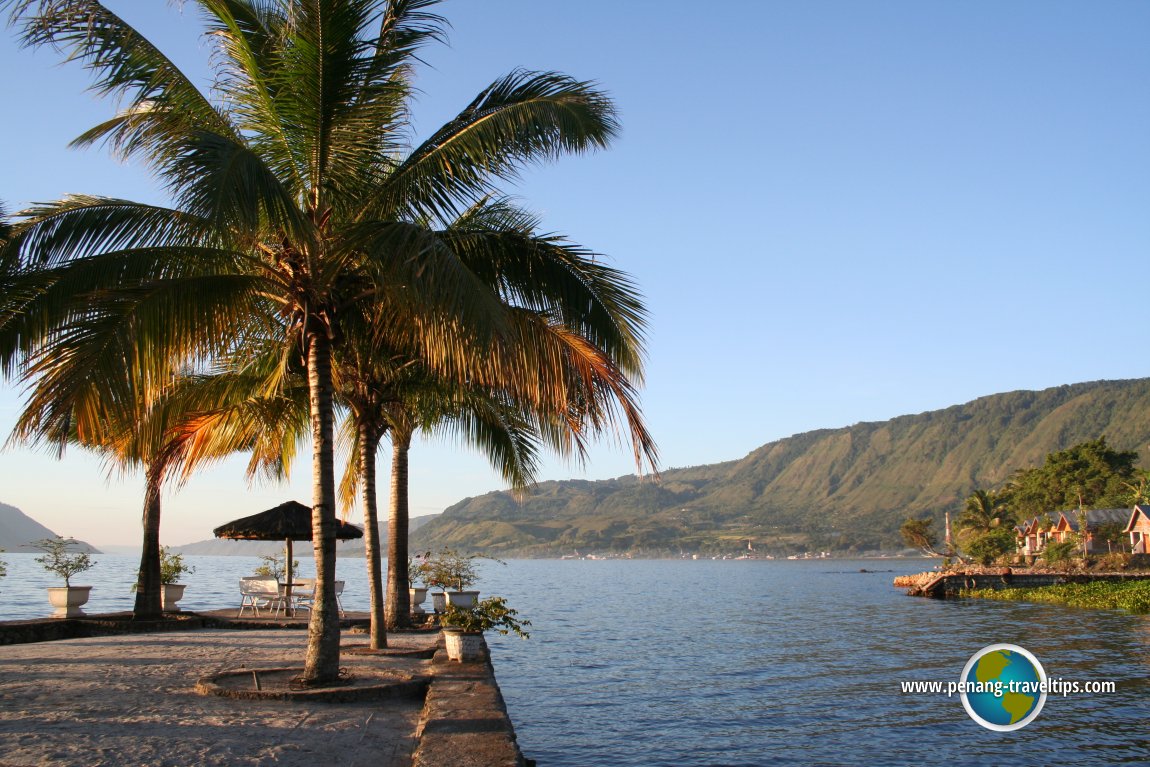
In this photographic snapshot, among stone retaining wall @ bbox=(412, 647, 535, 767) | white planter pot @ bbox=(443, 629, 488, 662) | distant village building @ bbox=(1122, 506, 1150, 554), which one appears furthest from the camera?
distant village building @ bbox=(1122, 506, 1150, 554)

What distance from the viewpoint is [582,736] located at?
14.8 meters

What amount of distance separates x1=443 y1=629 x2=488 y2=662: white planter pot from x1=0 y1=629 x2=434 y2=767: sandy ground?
519mm

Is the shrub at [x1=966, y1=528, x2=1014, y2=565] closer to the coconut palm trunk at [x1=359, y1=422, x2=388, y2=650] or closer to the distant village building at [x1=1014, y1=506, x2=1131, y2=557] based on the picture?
the distant village building at [x1=1014, y1=506, x2=1131, y2=557]

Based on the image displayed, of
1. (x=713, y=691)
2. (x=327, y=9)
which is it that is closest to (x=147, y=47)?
(x=327, y=9)

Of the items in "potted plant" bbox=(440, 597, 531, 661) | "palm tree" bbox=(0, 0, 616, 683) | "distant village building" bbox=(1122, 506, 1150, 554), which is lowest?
"distant village building" bbox=(1122, 506, 1150, 554)

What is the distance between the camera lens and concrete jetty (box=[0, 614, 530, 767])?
667cm

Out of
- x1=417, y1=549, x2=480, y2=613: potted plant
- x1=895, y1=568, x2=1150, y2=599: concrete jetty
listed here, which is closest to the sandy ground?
x1=417, y1=549, x2=480, y2=613: potted plant

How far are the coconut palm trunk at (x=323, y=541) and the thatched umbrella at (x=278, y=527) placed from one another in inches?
374

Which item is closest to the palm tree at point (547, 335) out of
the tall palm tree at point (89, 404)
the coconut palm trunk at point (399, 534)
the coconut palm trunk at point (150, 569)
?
the tall palm tree at point (89, 404)

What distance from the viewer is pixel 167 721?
789 cm

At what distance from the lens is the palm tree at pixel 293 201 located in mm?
7867

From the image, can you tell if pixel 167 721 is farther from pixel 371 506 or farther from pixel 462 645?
pixel 371 506

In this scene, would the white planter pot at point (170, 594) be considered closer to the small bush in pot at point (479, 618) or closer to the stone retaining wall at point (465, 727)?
the small bush in pot at point (479, 618)

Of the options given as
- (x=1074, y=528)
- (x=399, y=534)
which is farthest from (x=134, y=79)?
(x=1074, y=528)
